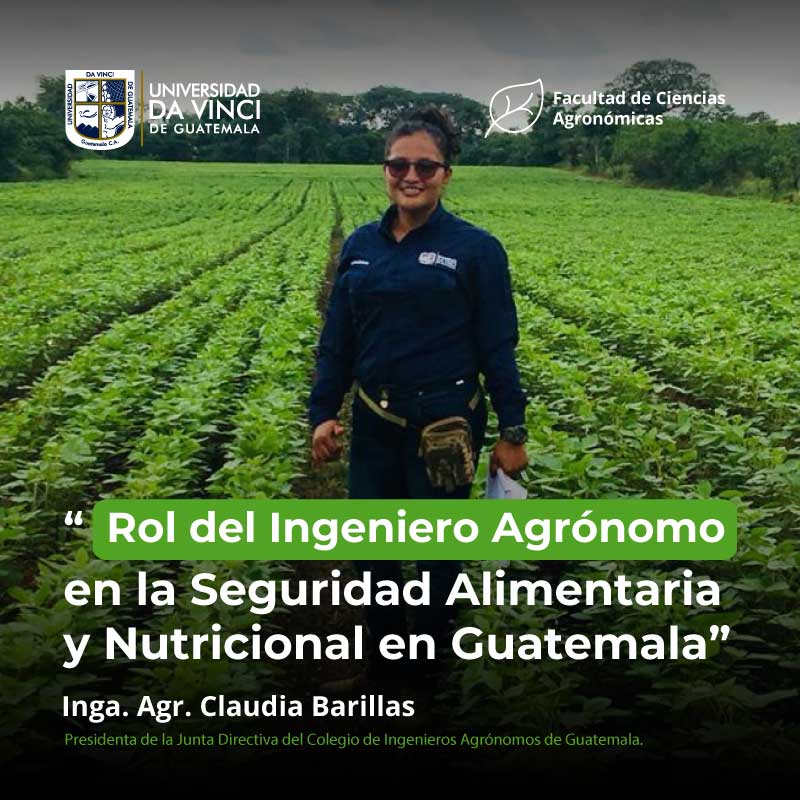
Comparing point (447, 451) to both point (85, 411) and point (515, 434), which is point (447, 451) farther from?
point (85, 411)

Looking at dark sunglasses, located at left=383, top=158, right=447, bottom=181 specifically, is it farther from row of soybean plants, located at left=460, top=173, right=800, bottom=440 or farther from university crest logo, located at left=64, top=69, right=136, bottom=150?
university crest logo, located at left=64, top=69, right=136, bottom=150

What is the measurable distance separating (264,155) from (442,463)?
61.7 metres

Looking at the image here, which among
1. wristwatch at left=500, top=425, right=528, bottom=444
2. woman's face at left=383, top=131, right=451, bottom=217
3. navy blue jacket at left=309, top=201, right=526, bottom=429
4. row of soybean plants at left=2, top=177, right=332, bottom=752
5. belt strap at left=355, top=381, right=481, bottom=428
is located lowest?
row of soybean plants at left=2, top=177, right=332, bottom=752

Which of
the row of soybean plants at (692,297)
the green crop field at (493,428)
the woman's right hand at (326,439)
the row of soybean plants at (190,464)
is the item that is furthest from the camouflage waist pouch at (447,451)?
the row of soybean plants at (692,297)

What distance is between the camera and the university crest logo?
10.1 m

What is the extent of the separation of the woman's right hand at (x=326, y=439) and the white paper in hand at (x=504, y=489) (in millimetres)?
599

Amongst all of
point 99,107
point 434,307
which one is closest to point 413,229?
point 434,307

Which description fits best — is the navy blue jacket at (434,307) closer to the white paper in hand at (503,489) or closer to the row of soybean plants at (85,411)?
the white paper in hand at (503,489)

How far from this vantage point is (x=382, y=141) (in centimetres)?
5103

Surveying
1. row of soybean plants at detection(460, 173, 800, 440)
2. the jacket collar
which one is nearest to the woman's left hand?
the jacket collar

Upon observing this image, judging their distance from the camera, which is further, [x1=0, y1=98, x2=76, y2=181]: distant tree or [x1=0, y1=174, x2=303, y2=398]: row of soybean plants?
[x1=0, y1=98, x2=76, y2=181]: distant tree

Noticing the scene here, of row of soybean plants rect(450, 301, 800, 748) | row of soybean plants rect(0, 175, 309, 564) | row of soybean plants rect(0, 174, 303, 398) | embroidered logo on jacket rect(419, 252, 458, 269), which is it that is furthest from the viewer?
row of soybean plants rect(0, 174, 303, 398)

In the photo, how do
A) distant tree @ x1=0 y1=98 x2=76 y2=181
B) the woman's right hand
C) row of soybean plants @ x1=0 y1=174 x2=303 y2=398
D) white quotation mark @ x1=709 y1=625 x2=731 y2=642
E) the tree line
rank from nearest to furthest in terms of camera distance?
white quotation mark @ x1=709 y1=625 x2=731 y2=642, the woman's right hand, row of soybean plants @ x1=0 y1=174 x2=303 y2=398, distant tree @ x1=0 y1=98 x2=76 y2=181, the tree line

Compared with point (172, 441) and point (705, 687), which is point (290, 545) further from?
point (172, 441)
